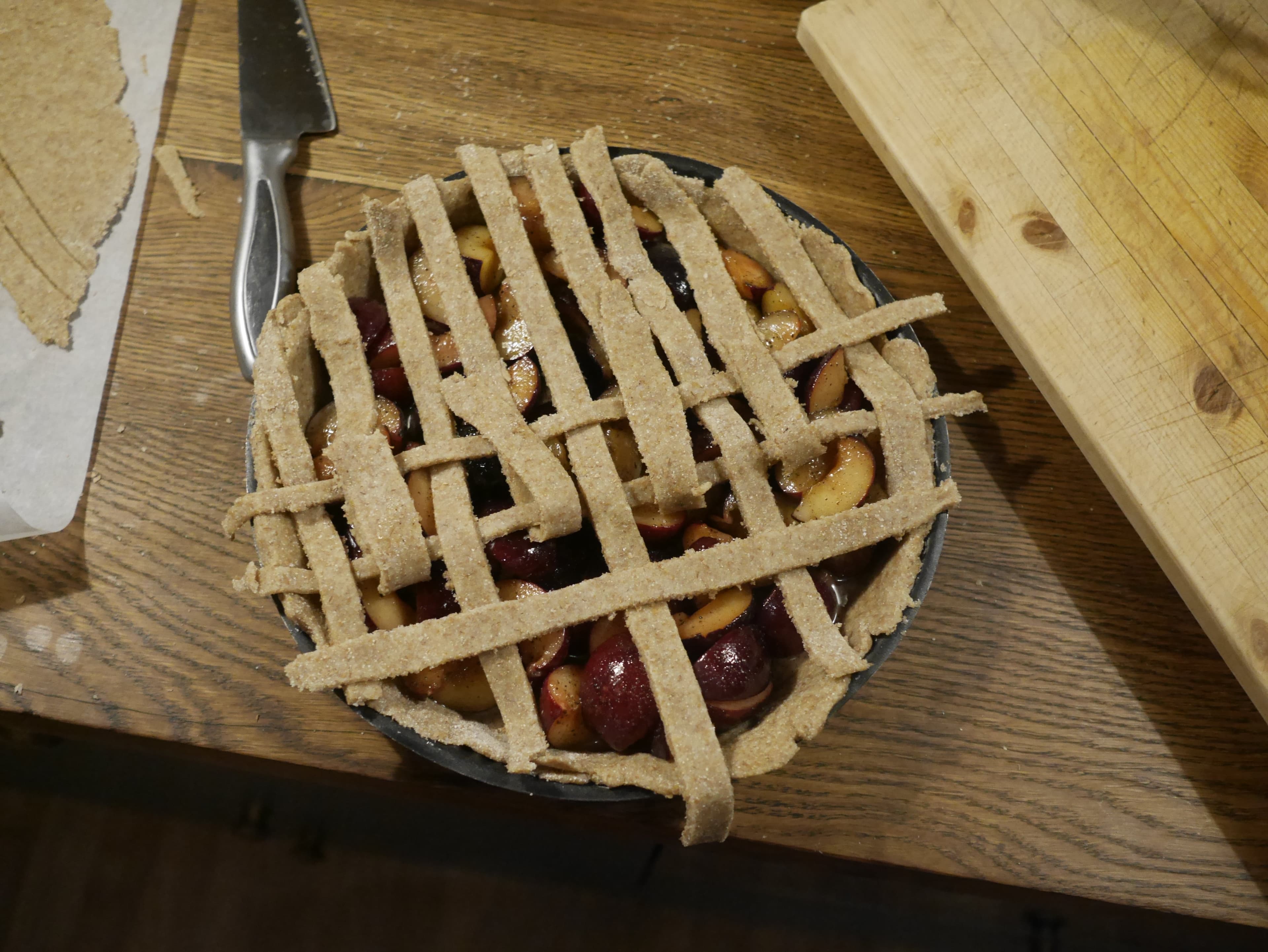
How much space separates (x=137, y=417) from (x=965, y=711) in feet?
5.82

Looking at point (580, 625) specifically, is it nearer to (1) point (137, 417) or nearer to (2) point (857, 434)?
(2) point (857, 434)

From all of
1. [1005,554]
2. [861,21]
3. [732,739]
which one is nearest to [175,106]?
[861,21]

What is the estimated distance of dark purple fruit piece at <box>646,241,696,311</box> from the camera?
1.51m

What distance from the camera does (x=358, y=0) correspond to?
210 centimetres

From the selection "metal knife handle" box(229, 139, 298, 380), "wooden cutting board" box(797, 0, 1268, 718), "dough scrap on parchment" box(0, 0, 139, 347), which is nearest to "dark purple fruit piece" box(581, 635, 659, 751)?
"metal knife handle" box(229, 139, 298, 380)

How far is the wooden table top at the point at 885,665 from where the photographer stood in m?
1.65

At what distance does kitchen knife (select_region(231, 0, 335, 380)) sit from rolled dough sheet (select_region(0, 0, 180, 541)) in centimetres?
29

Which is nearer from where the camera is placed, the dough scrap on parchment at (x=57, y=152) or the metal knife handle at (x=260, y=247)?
the metal knife handle at (x=260, y=247)

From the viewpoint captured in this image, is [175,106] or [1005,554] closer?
[1005,554]

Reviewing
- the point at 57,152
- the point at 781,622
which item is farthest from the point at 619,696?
the point at 57,152

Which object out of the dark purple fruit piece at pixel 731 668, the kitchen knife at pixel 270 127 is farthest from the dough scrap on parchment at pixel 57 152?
the dark purple fruit piece at pixel 731 668

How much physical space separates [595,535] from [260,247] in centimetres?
94

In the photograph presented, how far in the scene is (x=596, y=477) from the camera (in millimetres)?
1326

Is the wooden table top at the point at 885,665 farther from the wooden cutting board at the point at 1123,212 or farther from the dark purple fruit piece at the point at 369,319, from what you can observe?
the dark purple fruit piece at the point at 369,319
